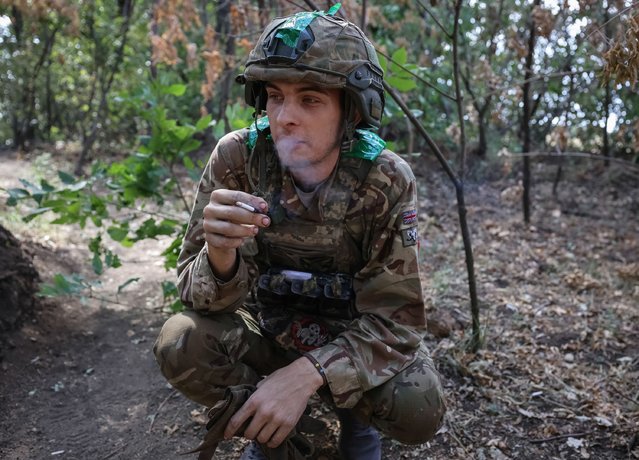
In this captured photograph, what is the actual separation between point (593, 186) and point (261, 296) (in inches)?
260

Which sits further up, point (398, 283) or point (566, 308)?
point (398, 283)

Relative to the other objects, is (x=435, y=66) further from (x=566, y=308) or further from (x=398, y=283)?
(x=398, y=283)

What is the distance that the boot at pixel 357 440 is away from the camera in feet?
6.86

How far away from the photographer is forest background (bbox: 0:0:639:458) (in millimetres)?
2611

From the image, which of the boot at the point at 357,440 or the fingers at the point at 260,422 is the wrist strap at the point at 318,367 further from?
the boot at the point at 357,440

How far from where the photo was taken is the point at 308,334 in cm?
211

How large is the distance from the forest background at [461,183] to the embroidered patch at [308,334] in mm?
619

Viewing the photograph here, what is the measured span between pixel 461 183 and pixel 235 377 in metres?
1.47

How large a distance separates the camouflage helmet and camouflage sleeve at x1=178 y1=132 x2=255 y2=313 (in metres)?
0.29

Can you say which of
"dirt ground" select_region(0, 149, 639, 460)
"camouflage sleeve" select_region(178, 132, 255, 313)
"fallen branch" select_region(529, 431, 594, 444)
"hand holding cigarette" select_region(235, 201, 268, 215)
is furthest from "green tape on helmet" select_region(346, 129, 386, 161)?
"fallen branch" select_region(529, 431, 594, 444)

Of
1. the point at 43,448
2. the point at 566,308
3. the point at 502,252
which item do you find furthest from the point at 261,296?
the point at 502,252

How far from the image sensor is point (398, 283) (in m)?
1.92

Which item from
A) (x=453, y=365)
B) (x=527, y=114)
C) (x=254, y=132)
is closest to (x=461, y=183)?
(x=453, y=365)

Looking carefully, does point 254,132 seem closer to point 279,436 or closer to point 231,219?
point 231,219
